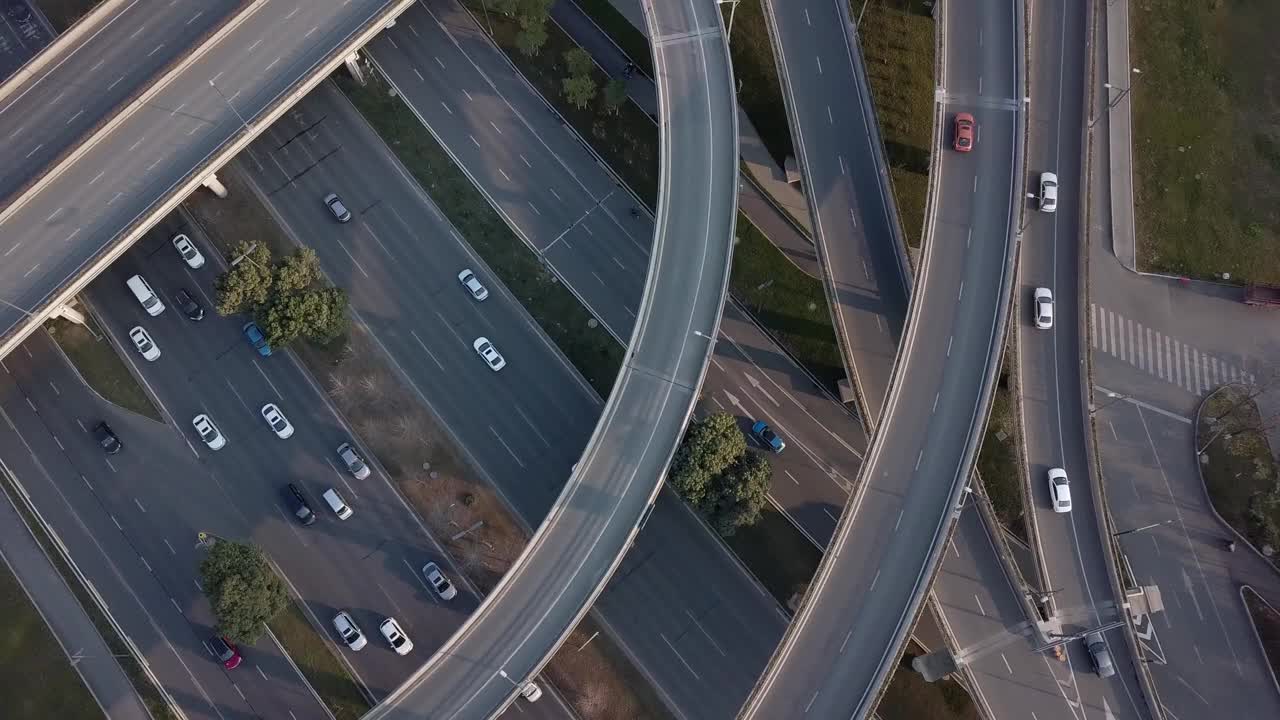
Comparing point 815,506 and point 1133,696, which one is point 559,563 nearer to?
point 815,506

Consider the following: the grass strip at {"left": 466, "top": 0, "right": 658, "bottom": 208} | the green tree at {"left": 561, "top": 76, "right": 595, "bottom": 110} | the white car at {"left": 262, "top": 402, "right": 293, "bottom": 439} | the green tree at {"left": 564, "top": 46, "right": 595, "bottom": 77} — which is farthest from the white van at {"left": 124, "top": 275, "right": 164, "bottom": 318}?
the green tree at {"left": 564, "top": 46, "right": 595, "bottom": 77}

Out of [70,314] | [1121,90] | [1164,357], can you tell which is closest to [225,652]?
[70,314]

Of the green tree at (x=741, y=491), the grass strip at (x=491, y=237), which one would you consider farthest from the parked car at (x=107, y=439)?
the green tree at (x=741, y=491)

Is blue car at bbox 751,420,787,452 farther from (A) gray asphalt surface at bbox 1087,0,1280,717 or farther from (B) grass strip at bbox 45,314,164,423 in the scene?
(B) grass strip at bbox 45,314,164,423

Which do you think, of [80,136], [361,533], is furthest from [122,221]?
[361,533]

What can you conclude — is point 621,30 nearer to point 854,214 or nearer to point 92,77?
point 854,214

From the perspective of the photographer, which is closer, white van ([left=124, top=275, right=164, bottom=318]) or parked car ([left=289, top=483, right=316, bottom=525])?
parked car ([left=289, top=483, right=316, bottom=525])

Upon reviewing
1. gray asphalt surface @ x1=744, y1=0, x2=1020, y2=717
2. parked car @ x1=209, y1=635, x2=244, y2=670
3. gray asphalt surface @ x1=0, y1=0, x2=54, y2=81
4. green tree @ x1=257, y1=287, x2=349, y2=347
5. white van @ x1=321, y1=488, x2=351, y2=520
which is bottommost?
gray asphalt surface @ x1=744, y1=0, x2=1020, y2=717
